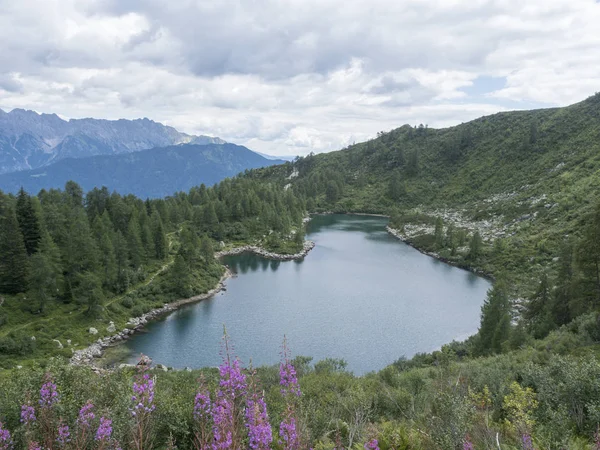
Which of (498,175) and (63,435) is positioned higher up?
(498,175)

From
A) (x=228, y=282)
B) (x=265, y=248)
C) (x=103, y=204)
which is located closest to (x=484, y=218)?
(x=265, y=248)

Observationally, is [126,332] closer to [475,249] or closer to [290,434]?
[290,434]

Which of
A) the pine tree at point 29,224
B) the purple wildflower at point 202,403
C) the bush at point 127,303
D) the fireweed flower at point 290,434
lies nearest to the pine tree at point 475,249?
the bush at point 127,303

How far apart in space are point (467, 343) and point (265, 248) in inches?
2199

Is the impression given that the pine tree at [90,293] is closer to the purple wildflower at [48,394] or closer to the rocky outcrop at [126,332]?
the rocky outcrop at [126,332]

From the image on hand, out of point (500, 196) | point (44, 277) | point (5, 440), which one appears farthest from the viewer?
point (500, 196)

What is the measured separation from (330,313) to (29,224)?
41767 mm

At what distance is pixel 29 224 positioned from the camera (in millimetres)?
52594

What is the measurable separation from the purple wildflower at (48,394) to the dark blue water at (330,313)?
31949 millimetres

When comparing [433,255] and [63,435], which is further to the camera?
[433,255]

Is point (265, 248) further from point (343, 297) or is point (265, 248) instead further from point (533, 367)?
point (533, 367)

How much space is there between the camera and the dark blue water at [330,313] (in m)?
42.4

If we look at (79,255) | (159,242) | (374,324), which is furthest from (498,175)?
(79,255)

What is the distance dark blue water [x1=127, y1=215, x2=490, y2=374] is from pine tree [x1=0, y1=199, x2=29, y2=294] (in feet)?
50.0
